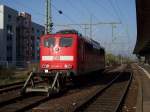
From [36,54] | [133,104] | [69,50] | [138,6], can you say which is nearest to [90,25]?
[138,6]

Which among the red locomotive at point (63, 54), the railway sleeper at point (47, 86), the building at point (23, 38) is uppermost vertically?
the building at point (23, 38)

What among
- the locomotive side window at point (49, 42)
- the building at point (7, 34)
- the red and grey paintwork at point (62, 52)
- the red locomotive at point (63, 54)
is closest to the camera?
the red locomotive at point (63, 54)

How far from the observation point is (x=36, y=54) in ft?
350

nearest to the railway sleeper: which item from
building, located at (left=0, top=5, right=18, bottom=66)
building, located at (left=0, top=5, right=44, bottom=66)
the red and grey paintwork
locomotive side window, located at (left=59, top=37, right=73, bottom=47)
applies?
the red and grey paintwork

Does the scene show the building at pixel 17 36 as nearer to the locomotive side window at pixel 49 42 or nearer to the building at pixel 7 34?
the building at pixel 7 34

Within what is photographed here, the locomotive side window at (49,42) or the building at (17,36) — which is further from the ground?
the building at (17,36)

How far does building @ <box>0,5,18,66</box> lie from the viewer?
8344cm

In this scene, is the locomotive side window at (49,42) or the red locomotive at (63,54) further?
the locomotive side window at (49,42)

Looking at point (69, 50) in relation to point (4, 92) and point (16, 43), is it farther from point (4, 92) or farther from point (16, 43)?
point (16, 43)

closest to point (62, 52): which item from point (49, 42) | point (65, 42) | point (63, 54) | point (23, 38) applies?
point (63, 54)

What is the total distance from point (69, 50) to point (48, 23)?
1492 centimetres

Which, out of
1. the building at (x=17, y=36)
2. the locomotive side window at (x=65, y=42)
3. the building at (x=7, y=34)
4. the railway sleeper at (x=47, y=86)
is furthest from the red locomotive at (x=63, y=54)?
the building at (x=7, y=34)

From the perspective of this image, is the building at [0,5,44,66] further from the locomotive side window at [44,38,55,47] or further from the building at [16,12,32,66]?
the locomotive side window at [44,38,55,47]

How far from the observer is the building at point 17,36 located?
84.1 meters
